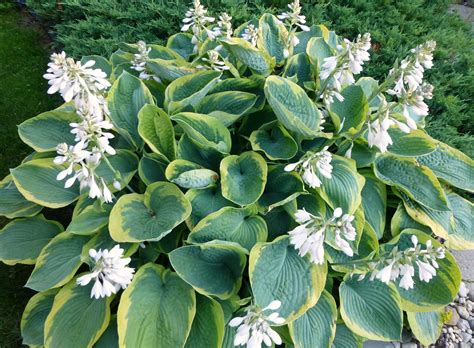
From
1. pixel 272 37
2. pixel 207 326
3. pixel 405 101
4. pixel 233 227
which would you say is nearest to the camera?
pixel 405 101

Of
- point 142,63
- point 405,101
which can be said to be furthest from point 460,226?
point 142,63

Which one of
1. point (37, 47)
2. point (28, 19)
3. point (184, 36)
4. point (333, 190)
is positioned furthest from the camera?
point (28, 19)

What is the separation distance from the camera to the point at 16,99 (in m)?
3.51

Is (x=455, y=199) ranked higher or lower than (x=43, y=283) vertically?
higher

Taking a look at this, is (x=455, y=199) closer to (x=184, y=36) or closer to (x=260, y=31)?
(x=260, y=31)

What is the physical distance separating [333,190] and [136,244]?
884mm

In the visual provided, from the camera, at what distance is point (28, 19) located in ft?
14.4

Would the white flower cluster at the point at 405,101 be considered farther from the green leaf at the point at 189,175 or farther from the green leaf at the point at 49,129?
the green leaf at the point at 49,129

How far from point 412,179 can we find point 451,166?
35 cm

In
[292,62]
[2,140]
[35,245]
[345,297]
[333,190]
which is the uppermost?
[292,62]

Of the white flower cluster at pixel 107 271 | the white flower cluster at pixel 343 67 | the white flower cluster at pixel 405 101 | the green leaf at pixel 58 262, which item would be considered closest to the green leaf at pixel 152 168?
the green leaf at pixel 58 262

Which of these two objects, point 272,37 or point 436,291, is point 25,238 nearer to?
point 272,37

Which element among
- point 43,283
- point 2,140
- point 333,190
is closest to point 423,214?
point 333,190

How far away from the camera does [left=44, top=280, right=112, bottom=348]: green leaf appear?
72.7 inches
